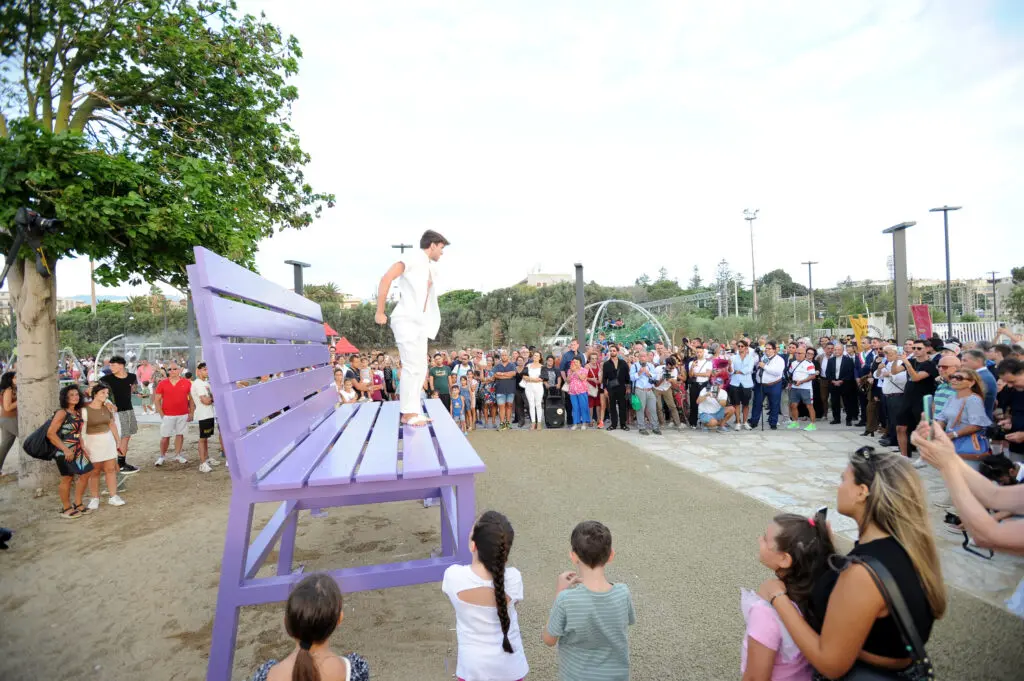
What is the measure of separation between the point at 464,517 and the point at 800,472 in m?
6.51

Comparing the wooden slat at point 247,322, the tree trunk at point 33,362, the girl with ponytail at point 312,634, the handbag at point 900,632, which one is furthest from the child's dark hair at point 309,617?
the tree trunk at point 33,362

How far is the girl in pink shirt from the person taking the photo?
2.00 meters

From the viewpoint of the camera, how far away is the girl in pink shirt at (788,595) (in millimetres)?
1995

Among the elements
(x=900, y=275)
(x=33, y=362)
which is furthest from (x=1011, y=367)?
(x=33, y=362)

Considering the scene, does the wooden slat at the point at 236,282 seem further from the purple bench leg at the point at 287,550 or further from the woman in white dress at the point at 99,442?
the woman in white dress at the point at 99,442

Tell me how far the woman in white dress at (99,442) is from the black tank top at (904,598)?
26.7ft

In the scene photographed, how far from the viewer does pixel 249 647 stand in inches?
134

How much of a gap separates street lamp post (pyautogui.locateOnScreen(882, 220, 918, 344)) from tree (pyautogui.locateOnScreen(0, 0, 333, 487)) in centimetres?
1254

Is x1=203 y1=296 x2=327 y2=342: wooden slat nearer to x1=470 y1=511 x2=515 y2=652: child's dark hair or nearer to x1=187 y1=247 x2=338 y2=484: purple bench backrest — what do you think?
x1=187 y1=247 x2=338 y2=484: purple bench backrest

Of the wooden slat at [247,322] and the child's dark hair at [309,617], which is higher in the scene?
the wooden slat at [247,322]

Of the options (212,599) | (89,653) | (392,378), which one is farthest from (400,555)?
(392,378)

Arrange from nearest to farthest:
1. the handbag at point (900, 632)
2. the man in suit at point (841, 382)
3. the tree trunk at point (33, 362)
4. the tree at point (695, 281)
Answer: the handbag at point (900, 632) → the tree trunk at point (33, 362) → the man in suit at point (841, 382) → the tree at point (695, 281)

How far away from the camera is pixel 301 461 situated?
2.89 meters

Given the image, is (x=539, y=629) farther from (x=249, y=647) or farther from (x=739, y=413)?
(x=739, y=413)
